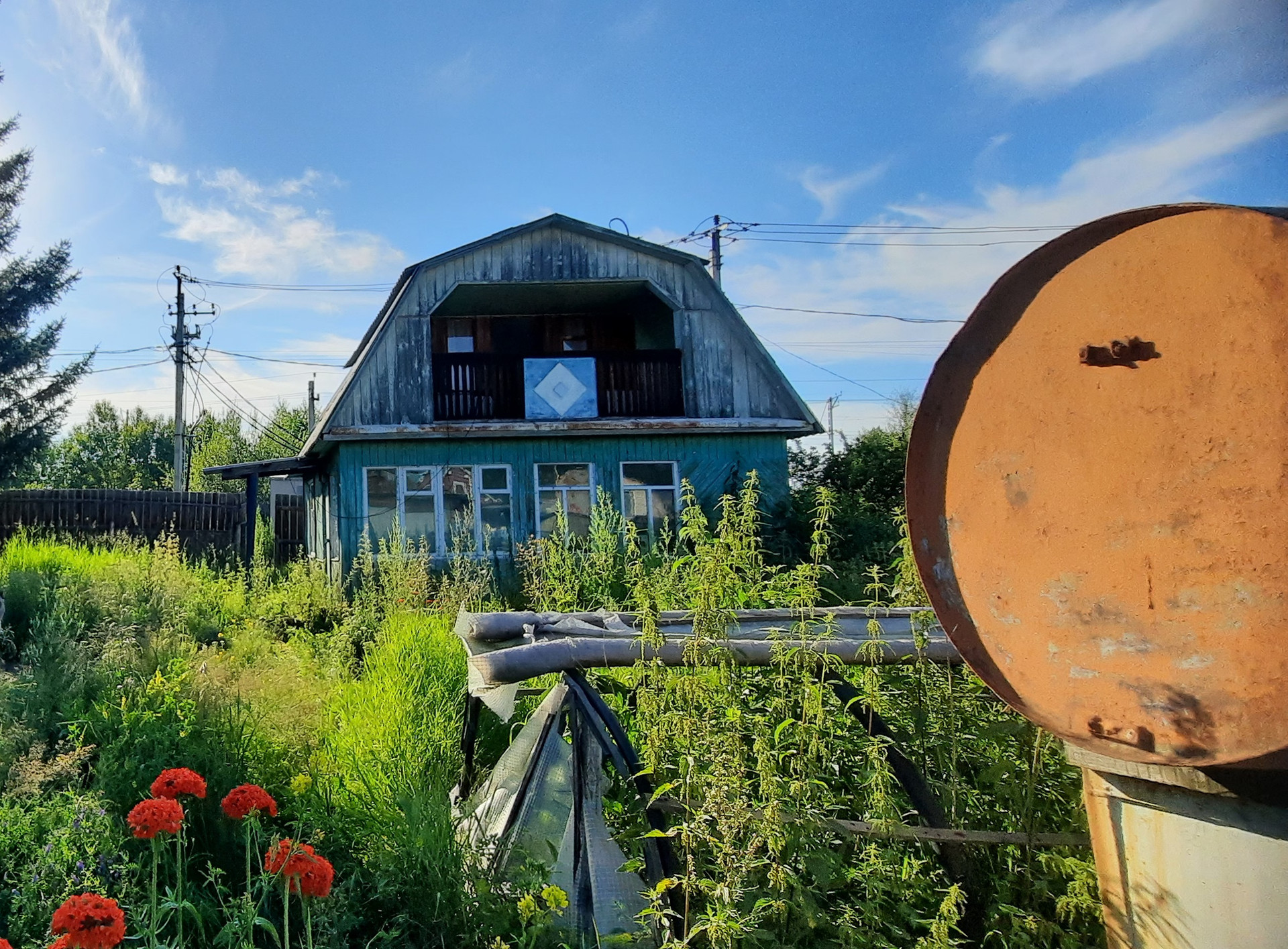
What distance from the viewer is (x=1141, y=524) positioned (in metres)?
1.83

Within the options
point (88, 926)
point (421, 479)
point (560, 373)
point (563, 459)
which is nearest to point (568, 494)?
point (563, 459)

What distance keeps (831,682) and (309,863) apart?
62.8 inches

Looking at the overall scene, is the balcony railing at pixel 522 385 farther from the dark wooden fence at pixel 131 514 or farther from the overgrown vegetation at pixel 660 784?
the overgrown vegetation at pixel 660 784

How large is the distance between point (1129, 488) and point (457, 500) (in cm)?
1305

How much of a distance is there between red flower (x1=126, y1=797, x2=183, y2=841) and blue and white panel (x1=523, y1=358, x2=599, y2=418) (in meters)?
12.3

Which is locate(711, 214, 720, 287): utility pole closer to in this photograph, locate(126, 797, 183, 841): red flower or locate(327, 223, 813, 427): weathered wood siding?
locate(327, 223, 813, 427): weathered wood siding

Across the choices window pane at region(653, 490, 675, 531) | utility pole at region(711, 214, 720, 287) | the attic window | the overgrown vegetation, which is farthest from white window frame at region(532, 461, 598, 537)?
utility pole at region(711, 214, 720, 287)

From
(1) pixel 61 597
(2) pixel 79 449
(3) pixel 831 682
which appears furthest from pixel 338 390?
(2) pixel 79 449

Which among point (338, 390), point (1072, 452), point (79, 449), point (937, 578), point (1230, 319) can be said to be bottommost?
point (937, 578)

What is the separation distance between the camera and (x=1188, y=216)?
1.83 m

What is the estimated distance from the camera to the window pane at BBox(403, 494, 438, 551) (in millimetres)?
14055

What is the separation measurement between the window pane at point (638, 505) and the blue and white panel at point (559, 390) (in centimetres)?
150

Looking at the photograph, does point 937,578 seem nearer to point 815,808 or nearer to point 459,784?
point 815,808

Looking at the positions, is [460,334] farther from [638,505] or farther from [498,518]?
[638,505]
